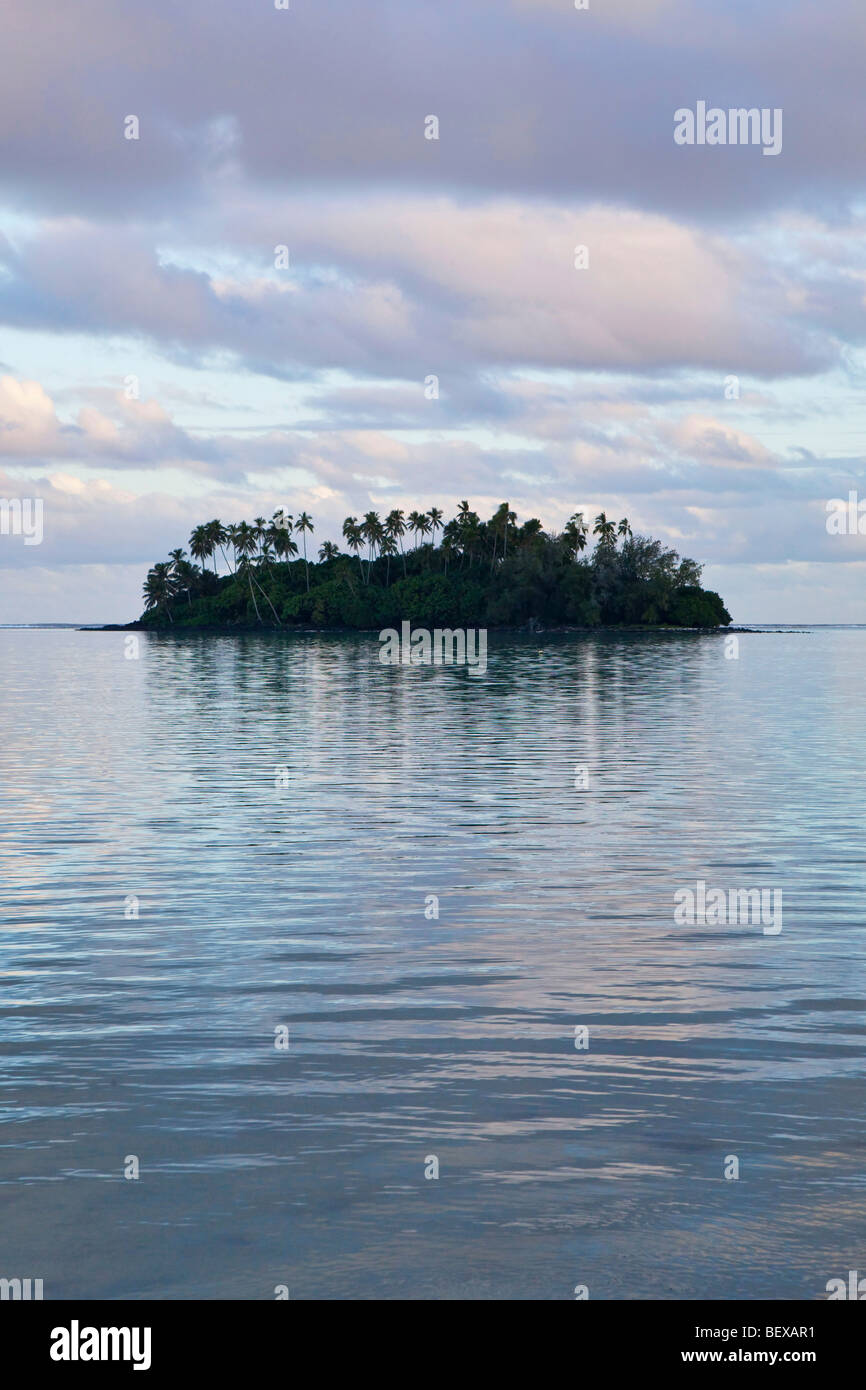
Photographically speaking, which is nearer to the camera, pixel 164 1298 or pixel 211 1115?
pixel 164 1298

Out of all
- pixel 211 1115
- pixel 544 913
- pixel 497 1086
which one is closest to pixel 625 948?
pixel 544 913

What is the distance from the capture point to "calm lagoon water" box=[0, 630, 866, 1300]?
8062 millimetres

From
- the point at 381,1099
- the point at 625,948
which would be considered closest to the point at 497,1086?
the point at 381,1099

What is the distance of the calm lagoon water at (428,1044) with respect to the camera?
806cm

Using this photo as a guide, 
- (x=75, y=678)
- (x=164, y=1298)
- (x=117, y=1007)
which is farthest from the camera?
(x=75, y=678)

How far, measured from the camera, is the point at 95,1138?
9.77m

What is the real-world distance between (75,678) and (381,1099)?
10437 centimetres

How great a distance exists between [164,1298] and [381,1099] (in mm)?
3268

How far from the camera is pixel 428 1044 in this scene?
476 inches
